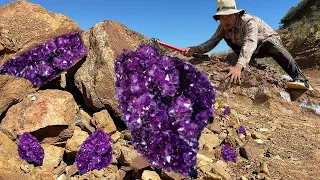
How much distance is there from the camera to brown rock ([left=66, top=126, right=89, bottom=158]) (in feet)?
12.2

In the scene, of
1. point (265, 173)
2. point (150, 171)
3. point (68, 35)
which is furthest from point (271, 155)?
point (68, 35)

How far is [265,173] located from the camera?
3781 millimetres

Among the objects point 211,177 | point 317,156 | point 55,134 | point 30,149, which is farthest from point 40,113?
point 317,156

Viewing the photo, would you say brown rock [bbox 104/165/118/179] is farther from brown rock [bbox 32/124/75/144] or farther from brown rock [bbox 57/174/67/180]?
brown rock [bbox 32/124/75/144]

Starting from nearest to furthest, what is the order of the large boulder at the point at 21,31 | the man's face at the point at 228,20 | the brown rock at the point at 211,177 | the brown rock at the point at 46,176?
the brown rock at the point at 46,176 < the brown rock at the point at 211,177 < the large boulder at the point at 21,31 < the man's face at the point at 228,20

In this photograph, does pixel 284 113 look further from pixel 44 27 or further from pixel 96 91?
pixel 44 27

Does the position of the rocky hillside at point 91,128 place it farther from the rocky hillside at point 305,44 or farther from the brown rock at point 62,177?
the rocky hillside at point 305,44

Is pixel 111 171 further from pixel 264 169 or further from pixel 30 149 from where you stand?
pixel 264 169

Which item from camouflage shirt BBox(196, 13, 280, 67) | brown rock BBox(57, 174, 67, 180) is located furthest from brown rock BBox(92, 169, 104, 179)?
camouflage shirt BBox(196, 13, 280, 67)

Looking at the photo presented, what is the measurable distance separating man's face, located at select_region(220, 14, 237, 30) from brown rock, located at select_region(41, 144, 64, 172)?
10.3 feet

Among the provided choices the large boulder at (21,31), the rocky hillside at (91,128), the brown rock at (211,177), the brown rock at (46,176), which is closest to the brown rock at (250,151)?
the rocky hillside at (91,128)

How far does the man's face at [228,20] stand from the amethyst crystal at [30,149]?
3276 millimetres

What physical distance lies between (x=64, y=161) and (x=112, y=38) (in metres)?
1.73

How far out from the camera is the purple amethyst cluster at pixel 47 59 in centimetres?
412
